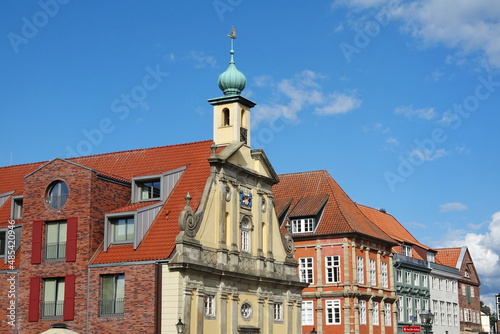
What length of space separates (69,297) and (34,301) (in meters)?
2.27

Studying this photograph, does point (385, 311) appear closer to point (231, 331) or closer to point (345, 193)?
point (345, 193)

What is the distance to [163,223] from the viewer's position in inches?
1753

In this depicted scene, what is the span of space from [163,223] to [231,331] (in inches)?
289

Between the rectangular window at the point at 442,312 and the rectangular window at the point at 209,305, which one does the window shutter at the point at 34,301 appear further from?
the rectangular window at the point at 442,312

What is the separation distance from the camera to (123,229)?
1762 inches

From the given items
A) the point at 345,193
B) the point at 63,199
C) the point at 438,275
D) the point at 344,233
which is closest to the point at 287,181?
the point at 345,193

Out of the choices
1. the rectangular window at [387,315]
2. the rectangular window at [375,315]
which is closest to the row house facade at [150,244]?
the rectangular window at [375,315]

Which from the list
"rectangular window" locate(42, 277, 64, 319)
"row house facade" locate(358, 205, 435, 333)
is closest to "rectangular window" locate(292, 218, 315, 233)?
"row house facade" locate(358, 205, 435, 333)

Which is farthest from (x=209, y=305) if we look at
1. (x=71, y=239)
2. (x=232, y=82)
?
(x=232, y=82)

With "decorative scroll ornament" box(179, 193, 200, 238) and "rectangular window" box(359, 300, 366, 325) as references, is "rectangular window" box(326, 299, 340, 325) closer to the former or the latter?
"rectangular window" box(359, 300, 366, 325)

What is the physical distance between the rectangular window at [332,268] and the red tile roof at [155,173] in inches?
654

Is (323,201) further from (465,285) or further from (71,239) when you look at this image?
(465,285)

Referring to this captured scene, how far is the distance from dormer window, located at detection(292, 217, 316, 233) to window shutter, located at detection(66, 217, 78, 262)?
2263 centimetres

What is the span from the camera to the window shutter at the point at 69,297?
43625mm
